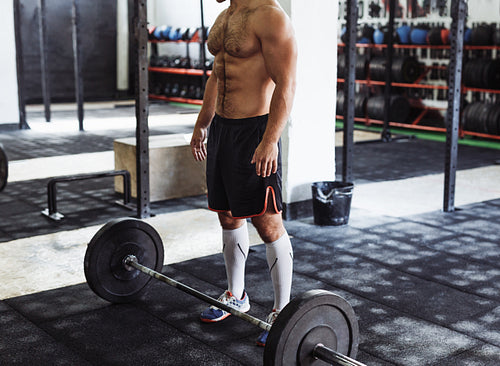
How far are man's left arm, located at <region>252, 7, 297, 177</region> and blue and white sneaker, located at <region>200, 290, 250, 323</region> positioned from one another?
57 centimetres

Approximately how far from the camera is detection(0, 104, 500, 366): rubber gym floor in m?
2.16

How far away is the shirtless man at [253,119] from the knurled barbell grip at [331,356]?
0.42 m

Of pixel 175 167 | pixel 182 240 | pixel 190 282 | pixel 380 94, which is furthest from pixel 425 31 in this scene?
pixel 190 282

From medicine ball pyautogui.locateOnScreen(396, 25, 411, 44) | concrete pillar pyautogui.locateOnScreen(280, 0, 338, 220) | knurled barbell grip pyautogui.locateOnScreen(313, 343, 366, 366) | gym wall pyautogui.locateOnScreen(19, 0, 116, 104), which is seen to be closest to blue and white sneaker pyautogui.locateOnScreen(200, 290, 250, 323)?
knurled barbell grip pyautogui.locateOnScreen(313, 343, 366, 366)

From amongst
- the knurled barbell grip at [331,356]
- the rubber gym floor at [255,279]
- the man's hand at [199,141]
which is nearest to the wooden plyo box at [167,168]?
the rubber gym floor at [255,279]

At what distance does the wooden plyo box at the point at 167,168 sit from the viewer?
437 cm

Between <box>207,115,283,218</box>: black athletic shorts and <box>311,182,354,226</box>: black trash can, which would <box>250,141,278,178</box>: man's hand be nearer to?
<box>207,115,283,218</box>: black athletic shorts

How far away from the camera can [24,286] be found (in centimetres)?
277

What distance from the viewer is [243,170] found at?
7.01 feet

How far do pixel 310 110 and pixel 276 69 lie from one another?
6.36 ft

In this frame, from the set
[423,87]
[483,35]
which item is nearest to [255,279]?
[483,35]

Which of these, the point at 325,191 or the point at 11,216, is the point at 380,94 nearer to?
the point at 325,191

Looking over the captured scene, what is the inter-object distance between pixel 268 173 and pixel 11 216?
248 centimetres

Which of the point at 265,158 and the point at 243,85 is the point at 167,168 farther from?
the point at 265,158
